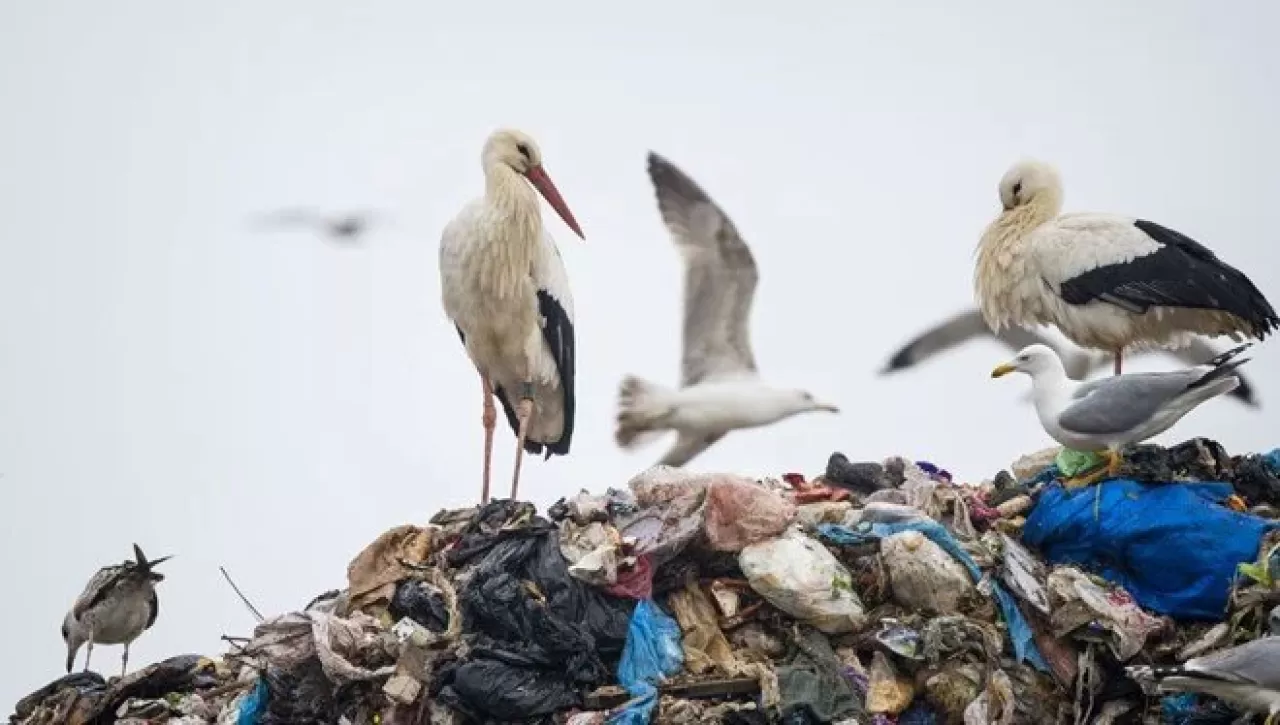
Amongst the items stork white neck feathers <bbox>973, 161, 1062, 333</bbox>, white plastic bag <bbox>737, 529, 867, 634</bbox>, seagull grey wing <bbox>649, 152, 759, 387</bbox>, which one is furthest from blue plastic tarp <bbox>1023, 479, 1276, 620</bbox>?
seagull grey wing <bbox>649, 152, 759, 387</bbox>

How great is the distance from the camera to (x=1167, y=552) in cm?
668

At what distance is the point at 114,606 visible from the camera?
29.2ft

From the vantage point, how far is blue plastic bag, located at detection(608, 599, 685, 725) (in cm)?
630

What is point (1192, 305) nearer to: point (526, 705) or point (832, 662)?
point (832, 662)

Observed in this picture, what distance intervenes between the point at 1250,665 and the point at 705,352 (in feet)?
17.6

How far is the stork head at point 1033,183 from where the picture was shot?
8828 millimetres

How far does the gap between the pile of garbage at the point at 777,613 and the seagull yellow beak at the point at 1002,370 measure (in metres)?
0.55

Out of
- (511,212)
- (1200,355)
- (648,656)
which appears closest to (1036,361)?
(648,656)

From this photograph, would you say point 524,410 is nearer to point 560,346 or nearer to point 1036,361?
point 560,346

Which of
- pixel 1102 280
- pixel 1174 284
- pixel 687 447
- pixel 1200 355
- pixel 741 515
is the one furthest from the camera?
pixel 687 447

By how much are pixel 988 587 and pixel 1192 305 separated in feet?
6.07

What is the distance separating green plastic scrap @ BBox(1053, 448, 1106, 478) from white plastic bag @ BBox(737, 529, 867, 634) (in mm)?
1182

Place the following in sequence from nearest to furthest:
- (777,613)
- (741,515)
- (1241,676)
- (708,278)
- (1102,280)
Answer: (1241,676) → (777,613) → (741,515) → (1102,280) → (708,278)

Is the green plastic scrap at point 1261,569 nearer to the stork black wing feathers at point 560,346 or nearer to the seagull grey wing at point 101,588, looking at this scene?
the stork black wing feathers at point 560,346
